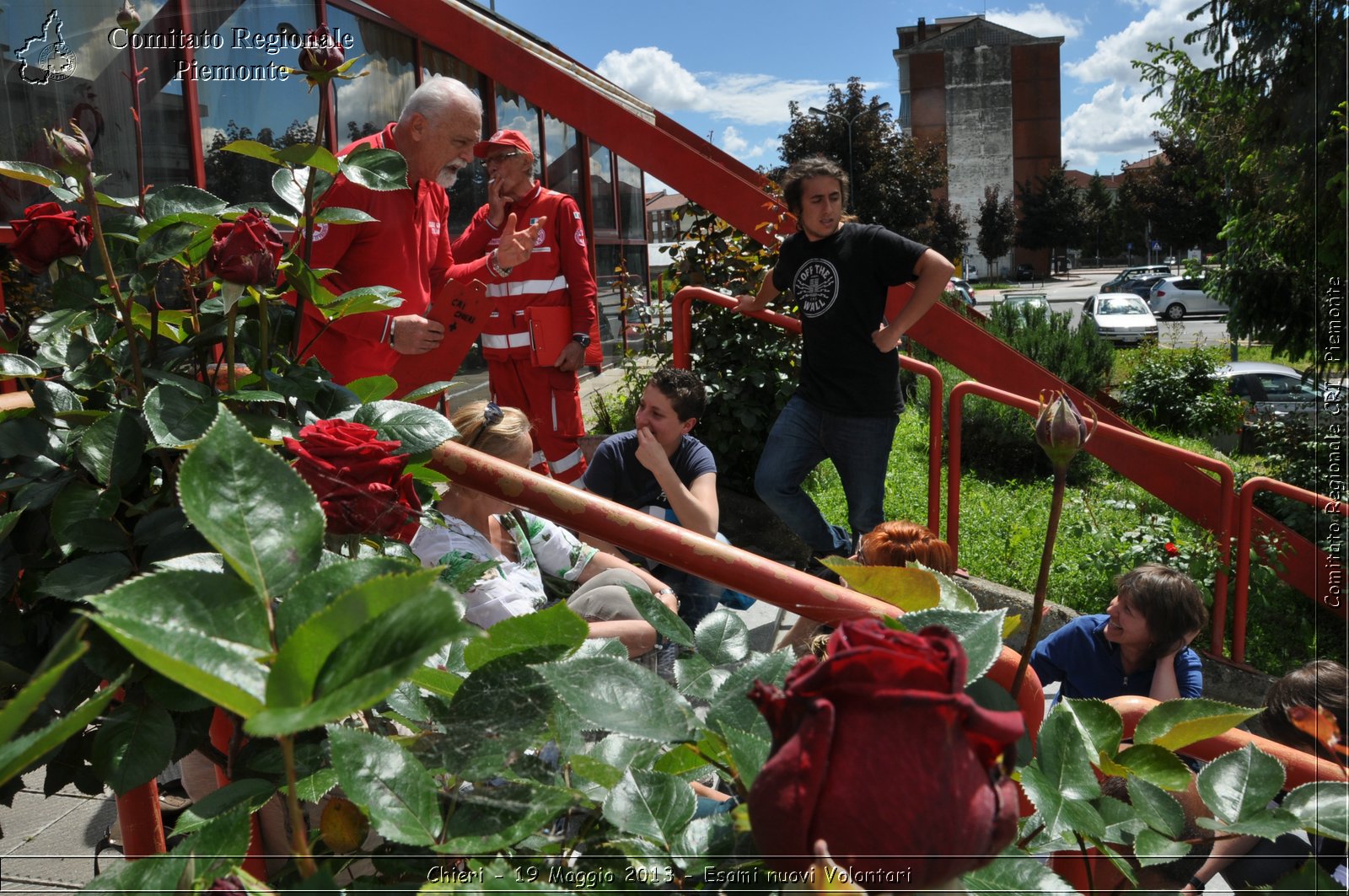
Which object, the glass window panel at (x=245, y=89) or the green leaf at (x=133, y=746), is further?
the glass window panel at (x=245, y=89)

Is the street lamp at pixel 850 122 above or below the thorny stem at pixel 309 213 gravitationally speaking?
above

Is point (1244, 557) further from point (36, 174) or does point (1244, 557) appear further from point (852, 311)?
point (36, 174)

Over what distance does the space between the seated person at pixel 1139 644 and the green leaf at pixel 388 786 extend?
2556 millimetres

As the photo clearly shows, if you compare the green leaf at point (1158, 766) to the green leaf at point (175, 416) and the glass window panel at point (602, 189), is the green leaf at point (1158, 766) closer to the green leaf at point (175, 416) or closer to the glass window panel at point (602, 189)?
the green leaf at point (175, 416)

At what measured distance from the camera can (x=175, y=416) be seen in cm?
89

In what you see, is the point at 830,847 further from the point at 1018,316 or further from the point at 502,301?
the point at 1018,316

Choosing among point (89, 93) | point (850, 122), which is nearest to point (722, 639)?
point (89, 93)

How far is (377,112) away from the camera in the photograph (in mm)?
6410

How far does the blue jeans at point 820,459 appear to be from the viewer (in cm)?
429

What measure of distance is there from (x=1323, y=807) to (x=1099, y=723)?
0.14m

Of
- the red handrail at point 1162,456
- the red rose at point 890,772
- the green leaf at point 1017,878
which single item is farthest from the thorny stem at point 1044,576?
the red handrail at point 1162,456

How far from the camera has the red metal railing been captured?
16.3 feet

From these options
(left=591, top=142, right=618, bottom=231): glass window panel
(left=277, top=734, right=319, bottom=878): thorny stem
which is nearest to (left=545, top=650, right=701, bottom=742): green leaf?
(left=277, top=734, right=319, bottom=878): thorny stem

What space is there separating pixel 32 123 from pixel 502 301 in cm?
203
